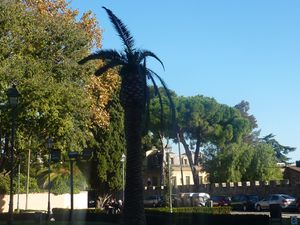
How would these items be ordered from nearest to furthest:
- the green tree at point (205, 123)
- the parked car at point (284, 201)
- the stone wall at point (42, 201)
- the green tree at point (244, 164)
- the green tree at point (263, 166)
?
the stone wall at point (42, 201) → the parked car at point (284, 201) → the green tree at point (263, 166) → the green tree at point (244, 164) → the green tree at point (205, 123)

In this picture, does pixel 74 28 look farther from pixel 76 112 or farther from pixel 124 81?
pixel 124 81

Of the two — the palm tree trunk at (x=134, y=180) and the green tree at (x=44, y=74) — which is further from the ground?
the green tree at (x=44, y=74)

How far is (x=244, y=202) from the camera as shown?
2016 inches

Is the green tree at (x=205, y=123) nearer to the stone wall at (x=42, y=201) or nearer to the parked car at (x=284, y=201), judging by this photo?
the stone wall at (x=42, y=201)

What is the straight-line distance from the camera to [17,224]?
29.7 meters

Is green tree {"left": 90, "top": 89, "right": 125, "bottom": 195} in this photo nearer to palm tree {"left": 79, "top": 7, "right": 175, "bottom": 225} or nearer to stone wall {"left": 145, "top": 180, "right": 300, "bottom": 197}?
stone wall {"left": 145, "top": 180, "right": 300, "bottom": 197}

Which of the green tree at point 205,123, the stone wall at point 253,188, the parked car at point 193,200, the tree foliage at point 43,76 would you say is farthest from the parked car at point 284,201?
the green tree at point 205,123

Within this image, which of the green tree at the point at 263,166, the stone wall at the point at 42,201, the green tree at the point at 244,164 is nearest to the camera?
the stone wall at the point at 42,201

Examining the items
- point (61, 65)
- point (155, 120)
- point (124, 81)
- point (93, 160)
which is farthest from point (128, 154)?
point (155, 120)

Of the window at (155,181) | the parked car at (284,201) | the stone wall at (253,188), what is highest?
the window at (155,181)

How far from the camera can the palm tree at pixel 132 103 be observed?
19.5m

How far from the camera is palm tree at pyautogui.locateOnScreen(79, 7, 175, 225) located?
1953 centimetres

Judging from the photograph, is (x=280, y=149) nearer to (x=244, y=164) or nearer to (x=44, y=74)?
(x=244, y=164)

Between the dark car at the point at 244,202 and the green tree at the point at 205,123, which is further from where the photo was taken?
the green tree at the point at 205,123
